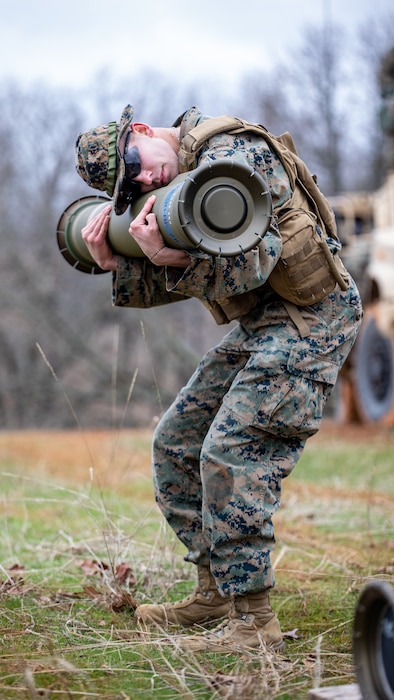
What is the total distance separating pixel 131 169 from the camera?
3.21m

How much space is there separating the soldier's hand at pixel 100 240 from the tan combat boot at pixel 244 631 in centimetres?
127

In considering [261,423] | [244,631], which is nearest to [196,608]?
[244,631]

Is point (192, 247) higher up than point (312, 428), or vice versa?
point (192, 247)

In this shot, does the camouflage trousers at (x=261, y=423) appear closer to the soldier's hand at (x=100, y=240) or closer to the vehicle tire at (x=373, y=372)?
the soldier's hand at (x=100, y=240)

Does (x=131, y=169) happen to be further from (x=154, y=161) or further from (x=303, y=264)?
(x=303, y=264)

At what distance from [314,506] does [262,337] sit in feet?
11.8

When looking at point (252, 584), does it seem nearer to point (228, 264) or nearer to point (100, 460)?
point (228, 264)

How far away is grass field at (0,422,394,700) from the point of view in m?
2.73

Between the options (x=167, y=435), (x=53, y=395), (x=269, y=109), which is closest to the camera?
(x=167, y=435)

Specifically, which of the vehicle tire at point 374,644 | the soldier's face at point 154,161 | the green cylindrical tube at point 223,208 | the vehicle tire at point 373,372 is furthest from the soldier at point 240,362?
the vehicle tire at point 373,372

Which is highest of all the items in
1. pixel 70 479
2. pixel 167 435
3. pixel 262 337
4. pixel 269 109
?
pixel 269 109

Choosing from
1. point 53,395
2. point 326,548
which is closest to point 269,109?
point 53,395

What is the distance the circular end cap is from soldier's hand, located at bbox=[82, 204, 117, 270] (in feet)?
2.38

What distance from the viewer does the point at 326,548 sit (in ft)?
16.6
